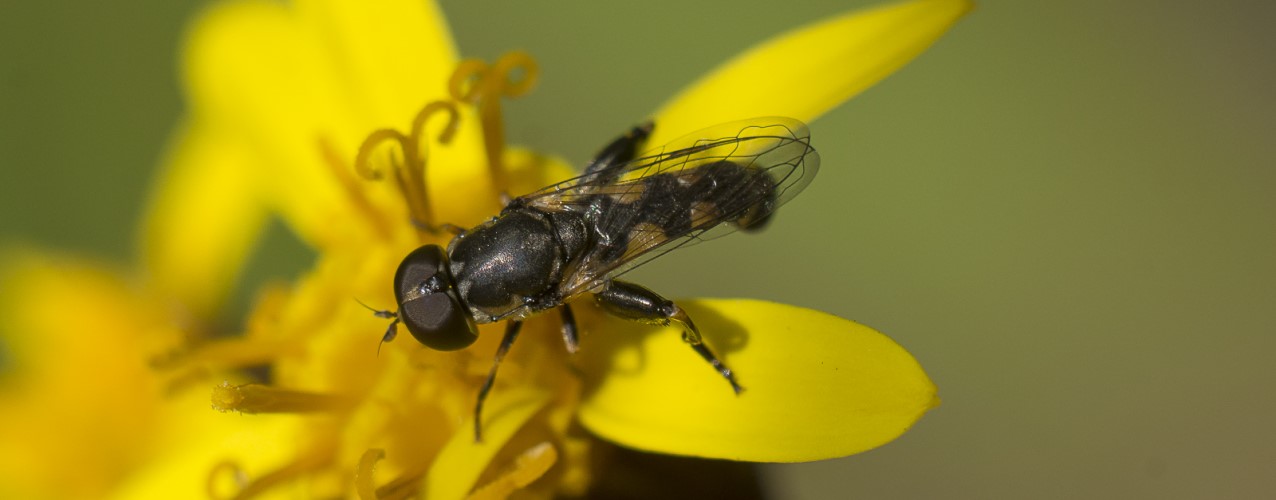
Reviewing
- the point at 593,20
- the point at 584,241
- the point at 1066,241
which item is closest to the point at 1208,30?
the point at 1066,241

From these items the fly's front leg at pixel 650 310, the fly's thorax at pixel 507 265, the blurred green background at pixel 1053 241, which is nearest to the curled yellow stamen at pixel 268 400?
the fly's thorax at pixel 507 265

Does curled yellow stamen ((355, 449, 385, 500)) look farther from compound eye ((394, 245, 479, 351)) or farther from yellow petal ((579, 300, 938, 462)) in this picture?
yellow petal ((579, 300, 938, 462))

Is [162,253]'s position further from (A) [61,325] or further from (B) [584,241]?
(B) [584,241]

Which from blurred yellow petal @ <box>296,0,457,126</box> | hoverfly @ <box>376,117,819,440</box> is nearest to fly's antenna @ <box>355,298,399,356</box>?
hoverfly @ <box>376,117,819,440</box>

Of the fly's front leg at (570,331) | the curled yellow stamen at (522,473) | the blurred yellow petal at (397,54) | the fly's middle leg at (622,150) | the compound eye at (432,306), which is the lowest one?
the curled yellow stamen at (522,473)

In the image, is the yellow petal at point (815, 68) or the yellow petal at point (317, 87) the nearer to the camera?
the yellow petal at point (815, 68)

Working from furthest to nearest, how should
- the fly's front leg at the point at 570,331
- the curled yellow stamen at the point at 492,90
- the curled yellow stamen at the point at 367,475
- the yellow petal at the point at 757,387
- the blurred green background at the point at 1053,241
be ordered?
the blurred green background at the point at 1053,241, the curled yellow stamen at the point at 492,90, the fly's front leg at the point at 570,331, the curled yellow stamen at the point at 367,475, the yellow petal at the point at 757,387

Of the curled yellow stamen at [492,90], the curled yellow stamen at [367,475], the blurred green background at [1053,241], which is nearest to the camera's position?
the curled yellow stamen at [367,475]

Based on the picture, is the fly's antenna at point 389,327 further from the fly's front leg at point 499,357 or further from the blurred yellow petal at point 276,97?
the blurred yellow petal at point 276,97
